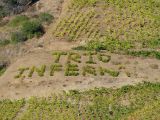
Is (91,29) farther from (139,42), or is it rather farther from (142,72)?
(142,72)

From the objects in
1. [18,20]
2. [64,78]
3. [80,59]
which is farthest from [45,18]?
[64,78]

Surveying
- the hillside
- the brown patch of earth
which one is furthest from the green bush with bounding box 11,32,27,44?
the brown patch of earth

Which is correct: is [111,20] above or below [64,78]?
above

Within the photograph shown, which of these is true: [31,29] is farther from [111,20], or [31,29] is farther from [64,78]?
[64,78]

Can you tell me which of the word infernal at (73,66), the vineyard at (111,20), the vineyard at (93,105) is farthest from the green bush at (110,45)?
the vineyard at (93,105)

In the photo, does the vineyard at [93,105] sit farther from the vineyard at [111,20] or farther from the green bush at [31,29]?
the green bush at [31,29]

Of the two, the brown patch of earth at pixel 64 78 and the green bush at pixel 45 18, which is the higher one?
the green bush at pixel 45 18
